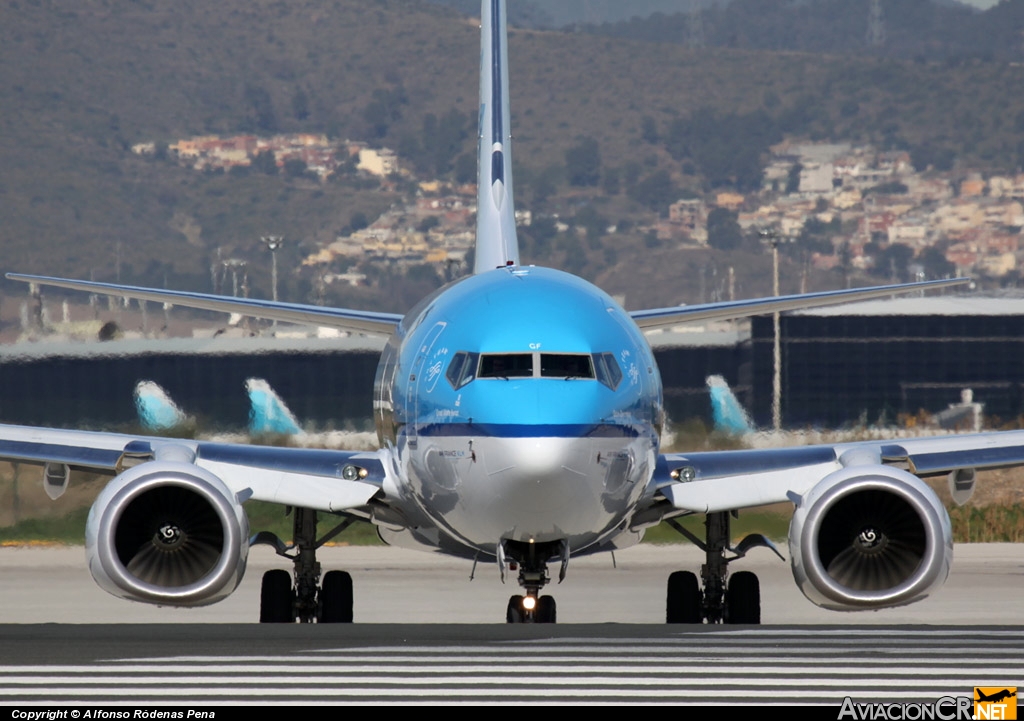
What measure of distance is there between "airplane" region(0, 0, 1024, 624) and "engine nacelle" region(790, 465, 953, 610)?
0.02 metres

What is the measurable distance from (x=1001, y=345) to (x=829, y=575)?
2800 inches

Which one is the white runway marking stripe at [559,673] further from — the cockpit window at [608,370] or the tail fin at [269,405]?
the tail fin at [269,405]

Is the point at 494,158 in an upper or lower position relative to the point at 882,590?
upper

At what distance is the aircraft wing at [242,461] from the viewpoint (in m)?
16.7

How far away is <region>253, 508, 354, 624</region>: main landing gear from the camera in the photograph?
1866 centimetres

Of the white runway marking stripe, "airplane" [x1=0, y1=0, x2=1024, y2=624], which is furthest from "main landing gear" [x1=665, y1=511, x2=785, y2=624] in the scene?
the white runway marking stripe

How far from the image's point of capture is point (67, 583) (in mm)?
27422

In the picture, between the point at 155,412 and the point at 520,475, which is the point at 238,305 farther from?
the point at 155,412

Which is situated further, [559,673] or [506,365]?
[506,365]

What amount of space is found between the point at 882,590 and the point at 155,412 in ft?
94.9

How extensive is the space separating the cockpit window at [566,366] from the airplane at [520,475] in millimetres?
11

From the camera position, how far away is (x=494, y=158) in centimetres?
2305

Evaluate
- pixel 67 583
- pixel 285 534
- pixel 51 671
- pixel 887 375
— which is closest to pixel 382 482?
pixel 51 671

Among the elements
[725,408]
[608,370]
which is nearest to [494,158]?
[608,370]
